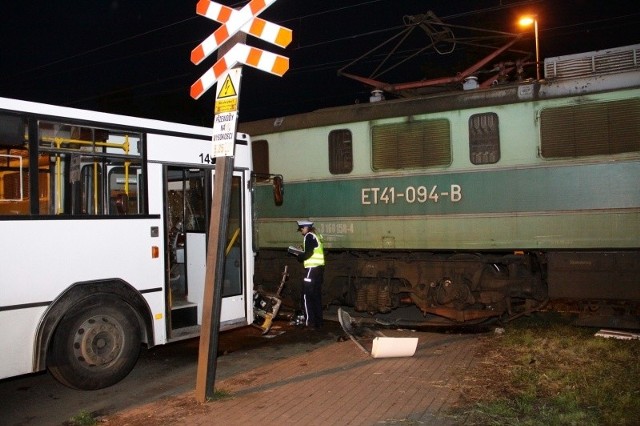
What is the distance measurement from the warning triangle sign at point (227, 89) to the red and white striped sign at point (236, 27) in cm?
45

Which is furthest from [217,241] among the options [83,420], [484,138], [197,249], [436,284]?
[484,138]

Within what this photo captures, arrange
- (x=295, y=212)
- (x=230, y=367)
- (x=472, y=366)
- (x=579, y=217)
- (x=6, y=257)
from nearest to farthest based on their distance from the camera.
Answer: (x=6, y=257), (x=472, y=366), (x=230, y=367), (x=579, y=217), (x=295, y=212)

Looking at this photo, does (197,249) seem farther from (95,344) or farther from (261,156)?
(261,156)

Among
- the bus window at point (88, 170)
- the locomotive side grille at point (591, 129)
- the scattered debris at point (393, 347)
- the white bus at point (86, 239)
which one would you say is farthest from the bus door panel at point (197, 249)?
the locomotive side grille at point (591, 129)

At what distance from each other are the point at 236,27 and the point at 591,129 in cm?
574

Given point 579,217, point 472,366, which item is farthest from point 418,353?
point 579,217

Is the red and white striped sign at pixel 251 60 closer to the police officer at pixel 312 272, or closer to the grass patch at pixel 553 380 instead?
the grass patch at pixel 553 380

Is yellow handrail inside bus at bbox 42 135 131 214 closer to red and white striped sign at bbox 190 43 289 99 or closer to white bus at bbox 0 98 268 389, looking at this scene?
white bus at bbox 0 98 268 389

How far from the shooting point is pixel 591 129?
29.2ft

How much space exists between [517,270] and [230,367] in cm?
500

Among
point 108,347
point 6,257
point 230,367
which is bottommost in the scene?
point 230,367

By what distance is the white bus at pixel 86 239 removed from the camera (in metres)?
6.08

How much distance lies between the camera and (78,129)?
6.80m

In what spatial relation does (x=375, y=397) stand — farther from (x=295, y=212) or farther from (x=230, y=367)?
(x=295, y=212)
